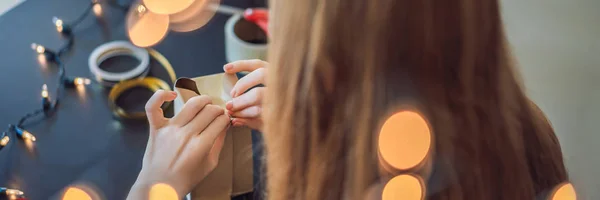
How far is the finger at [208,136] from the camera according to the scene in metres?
0.54

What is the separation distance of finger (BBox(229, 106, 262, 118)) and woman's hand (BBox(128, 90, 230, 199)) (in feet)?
0.04

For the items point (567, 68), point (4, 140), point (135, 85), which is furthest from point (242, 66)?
point (567, 68)

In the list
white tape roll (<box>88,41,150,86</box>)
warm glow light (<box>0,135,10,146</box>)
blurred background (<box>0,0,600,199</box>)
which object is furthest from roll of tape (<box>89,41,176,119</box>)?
blurred background (<box>0,0,600,199</box>)

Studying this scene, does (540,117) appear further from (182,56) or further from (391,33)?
(182,56)

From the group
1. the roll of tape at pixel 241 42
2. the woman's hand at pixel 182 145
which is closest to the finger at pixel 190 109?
the woman's hand at pixel 182 145

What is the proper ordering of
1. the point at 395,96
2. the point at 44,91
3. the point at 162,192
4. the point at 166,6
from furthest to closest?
the point at 166,6 → the point at 44,91 → the point at 162,192 → the point at 395,96

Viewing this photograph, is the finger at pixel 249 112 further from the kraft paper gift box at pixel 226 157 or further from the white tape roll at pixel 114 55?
the white tape roll at pixel 114 55

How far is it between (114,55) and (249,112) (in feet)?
0.72

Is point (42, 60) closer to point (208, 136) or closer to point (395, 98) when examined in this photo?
point (208, 136)

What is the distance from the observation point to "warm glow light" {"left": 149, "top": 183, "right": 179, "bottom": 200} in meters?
0.52

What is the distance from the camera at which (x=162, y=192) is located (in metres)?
0.53

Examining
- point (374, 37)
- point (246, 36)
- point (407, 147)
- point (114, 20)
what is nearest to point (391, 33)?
point (374, 37)

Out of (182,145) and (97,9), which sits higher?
(97,9)

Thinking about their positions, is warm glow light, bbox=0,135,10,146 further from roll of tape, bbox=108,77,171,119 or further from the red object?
the red object
